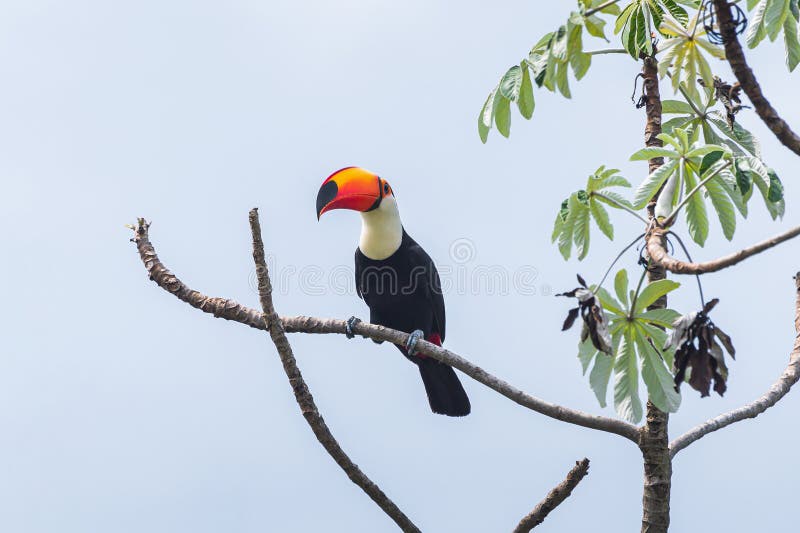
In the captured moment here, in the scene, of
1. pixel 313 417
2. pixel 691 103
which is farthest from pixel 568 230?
pixel 313 417

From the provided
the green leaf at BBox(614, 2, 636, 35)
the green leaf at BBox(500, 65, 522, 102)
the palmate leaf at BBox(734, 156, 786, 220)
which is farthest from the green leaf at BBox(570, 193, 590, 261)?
the green leaf at BBox(614, 2, 636, 35)

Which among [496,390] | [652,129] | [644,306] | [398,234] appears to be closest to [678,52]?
[652,129]

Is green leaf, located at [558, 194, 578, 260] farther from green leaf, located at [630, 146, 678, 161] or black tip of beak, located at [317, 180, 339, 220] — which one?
black tip of beak, located at [317, 180, 339, 220]

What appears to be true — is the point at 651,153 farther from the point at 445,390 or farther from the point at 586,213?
the point at 445,390

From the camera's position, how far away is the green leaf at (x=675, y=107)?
15.2 feet

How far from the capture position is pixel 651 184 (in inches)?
142

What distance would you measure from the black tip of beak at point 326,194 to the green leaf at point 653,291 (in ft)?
8.87

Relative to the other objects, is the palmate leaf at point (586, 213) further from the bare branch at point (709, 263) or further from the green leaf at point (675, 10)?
the green leaf at point (675, 10)

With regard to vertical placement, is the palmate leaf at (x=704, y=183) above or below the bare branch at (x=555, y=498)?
above

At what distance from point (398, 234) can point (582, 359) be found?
9.19ft

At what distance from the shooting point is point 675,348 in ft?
10.1

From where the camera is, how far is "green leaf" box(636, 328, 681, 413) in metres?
3.59

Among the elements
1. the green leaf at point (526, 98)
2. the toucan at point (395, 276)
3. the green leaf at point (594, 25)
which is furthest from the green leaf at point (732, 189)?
the toucan at point (395, 276)

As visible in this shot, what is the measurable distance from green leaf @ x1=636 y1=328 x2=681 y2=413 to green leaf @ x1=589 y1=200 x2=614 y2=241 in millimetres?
543
